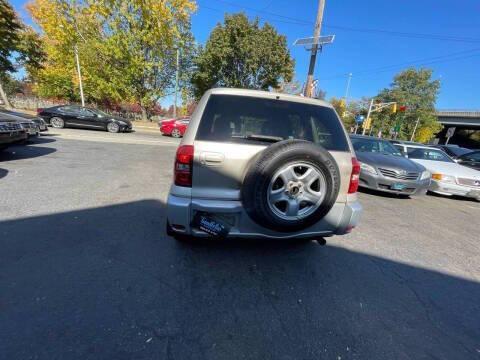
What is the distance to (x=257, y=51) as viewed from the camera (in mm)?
24328

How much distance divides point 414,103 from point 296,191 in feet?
199

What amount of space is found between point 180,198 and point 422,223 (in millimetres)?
4914

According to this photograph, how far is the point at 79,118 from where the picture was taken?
1455 centimetres

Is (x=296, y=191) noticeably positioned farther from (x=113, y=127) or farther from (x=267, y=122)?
(x=113, y=127)

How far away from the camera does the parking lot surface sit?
1.78m

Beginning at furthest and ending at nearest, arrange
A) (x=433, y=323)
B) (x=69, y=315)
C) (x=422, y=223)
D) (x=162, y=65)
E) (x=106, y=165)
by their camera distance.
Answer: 1. (x=162, y=65)
2. (x=106, y=165)
3. (x=422, y=223)
4. (x=433, y=323)
5. (x=69, y=315)

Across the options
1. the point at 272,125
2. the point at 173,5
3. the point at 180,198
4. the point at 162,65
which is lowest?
the point at 180,198

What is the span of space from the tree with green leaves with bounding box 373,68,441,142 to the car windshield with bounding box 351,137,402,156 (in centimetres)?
4912

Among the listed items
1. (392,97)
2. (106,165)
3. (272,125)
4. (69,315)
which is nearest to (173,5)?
(106,165)

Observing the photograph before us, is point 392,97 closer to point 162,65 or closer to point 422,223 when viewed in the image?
point 162,65

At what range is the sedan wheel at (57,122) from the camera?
46.5ft

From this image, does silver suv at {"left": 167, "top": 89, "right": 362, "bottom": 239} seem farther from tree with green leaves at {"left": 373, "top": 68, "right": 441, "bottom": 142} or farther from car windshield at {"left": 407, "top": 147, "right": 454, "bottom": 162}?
tree with green leaves at {"left": 373, "top": 68, "right": 441, "bottom": 142}

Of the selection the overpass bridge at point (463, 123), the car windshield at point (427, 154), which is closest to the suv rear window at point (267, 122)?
the car windshield at point (427, 154)

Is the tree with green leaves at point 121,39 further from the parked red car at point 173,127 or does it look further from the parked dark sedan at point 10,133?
the parked dark sedan at point 10,133
